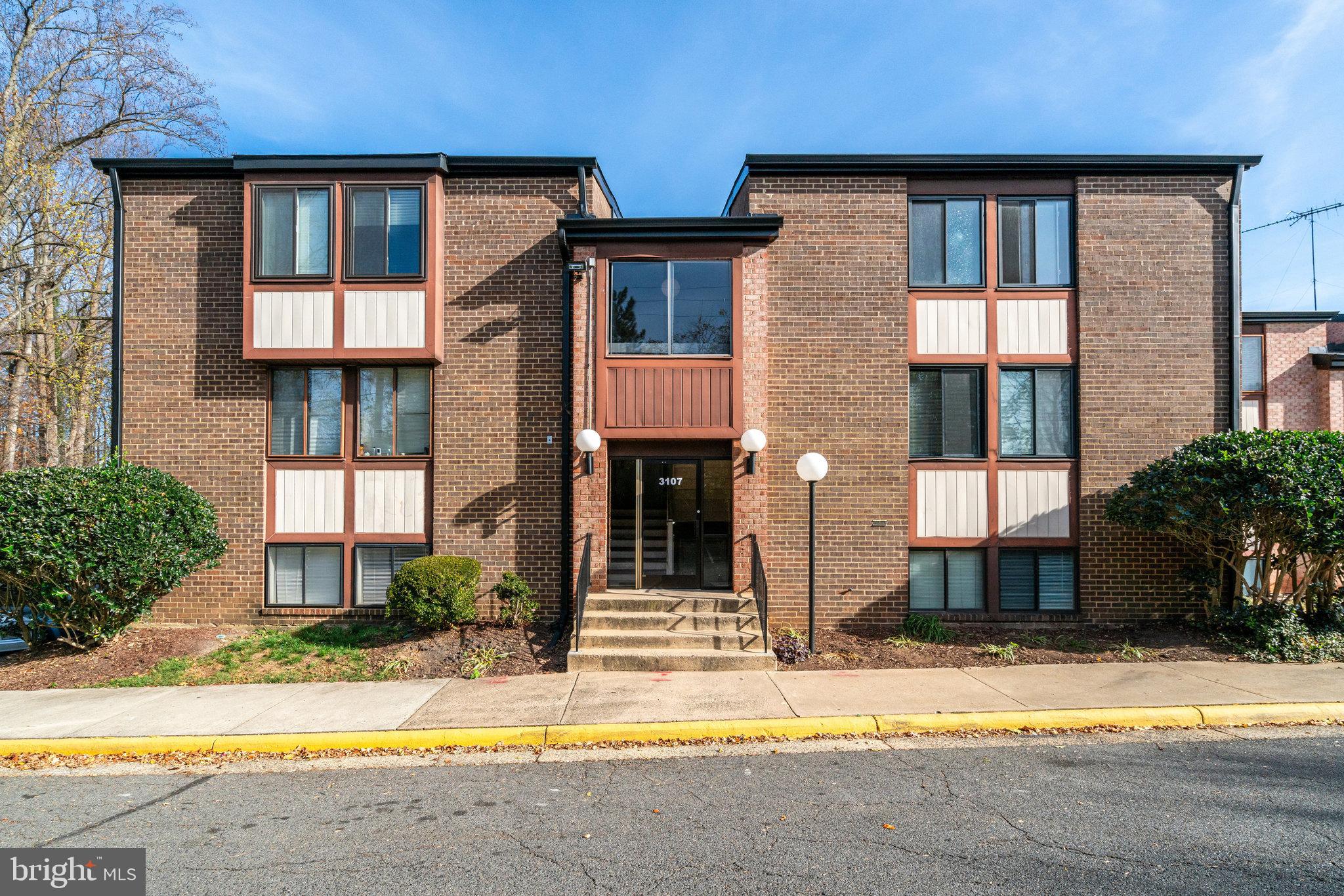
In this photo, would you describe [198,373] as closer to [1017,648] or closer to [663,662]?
[663,662]

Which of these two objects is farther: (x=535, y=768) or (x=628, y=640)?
(x=628, y=640)

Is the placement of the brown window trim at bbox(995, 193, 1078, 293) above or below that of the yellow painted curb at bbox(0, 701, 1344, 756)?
above

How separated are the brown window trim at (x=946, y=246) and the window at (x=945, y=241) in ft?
0.03

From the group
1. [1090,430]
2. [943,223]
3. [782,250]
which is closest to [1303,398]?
[1090,430]

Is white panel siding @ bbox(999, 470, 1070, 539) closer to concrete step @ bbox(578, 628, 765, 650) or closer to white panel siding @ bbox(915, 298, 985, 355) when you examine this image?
white panel siding @ bbox(915, 298, 985, 355)

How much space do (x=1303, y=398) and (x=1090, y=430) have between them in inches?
482

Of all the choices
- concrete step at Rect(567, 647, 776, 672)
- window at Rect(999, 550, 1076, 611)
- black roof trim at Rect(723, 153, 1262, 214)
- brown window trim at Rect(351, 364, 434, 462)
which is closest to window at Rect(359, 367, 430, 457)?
brown window trim at Rect(351, 364, 434, 462)

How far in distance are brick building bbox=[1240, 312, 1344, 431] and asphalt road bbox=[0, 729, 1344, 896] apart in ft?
47.1

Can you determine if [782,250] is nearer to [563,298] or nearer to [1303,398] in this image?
[563,298]

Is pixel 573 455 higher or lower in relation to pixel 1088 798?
higher

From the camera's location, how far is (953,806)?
16.1 feet

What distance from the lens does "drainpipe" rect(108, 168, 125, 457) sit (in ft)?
33.5

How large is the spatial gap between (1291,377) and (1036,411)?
1248 centimetres

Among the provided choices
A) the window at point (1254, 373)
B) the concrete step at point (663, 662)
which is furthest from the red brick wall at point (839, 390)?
the window at point (1254, 373)
